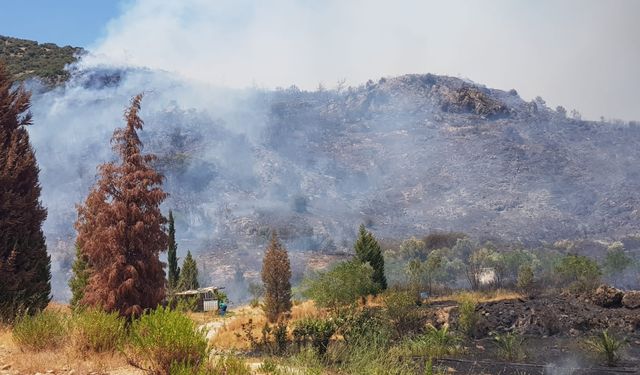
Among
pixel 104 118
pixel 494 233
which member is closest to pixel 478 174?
pixel 494 233

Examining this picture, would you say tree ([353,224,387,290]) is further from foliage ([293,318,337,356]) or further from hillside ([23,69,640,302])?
hillside ([23,69,640,302])

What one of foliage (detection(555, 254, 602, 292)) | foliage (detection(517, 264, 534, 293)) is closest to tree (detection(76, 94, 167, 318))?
foliage (detection(555, 254, 602, 292))

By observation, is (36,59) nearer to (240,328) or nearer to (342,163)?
(342,163)

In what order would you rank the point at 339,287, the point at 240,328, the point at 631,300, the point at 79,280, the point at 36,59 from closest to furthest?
the point at 79,280 < the point at 240,328 < the point at 339,287 < the point at 631,300 < the point at 36,59

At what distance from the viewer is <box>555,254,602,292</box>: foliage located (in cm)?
2984

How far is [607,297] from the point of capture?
79.4 feet

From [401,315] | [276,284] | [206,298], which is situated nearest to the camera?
[401,315]

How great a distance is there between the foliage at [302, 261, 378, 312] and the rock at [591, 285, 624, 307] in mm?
10629

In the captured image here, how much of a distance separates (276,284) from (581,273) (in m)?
19.2

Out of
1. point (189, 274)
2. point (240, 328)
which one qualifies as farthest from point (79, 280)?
point (189, 274)

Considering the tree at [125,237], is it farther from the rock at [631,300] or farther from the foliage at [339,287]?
the rock at [631,300]

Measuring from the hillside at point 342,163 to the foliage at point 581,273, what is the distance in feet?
145

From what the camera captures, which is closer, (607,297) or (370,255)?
(607,297)

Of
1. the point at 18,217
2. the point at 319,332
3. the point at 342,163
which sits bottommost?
the point at 319,332
